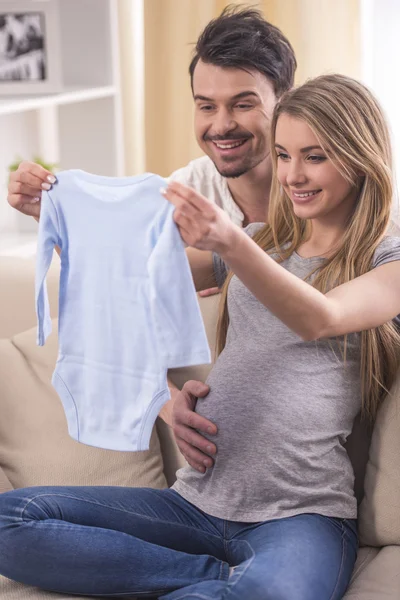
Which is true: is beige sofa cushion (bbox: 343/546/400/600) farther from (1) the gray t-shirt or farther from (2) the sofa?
(1) the gray t-shirt

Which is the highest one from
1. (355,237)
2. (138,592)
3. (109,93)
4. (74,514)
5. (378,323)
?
(109,93)

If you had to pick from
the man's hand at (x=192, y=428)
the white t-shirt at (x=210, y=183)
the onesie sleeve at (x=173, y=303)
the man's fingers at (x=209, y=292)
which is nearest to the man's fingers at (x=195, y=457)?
the man's hand at (x=192, y=428)

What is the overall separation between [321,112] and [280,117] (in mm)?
87

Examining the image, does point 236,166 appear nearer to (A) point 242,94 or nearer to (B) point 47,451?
(A) point 242,94

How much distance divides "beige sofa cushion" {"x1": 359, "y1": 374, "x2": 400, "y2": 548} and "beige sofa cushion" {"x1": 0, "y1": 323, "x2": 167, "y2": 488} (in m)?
0.44

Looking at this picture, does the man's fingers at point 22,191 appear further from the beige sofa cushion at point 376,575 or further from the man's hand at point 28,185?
the beige sofa cushion at point 376,575

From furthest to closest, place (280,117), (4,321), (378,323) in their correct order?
(4,321) < (280,117) < (378,323)

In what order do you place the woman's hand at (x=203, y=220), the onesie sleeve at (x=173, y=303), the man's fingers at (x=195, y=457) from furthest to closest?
1. the man's fingers at (x=195, y=457)
2. the onesie sleeve at (x=173, y=303)
3. the woman's hand at (x=203, y=220)

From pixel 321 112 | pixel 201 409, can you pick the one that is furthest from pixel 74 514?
pixel 321 112

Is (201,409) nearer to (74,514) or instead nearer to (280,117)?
(74,514)

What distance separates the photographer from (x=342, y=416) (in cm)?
148

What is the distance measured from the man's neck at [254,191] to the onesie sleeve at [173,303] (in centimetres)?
78

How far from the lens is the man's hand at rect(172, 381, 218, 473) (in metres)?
1.49

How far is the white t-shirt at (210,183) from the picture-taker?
6.83ft
